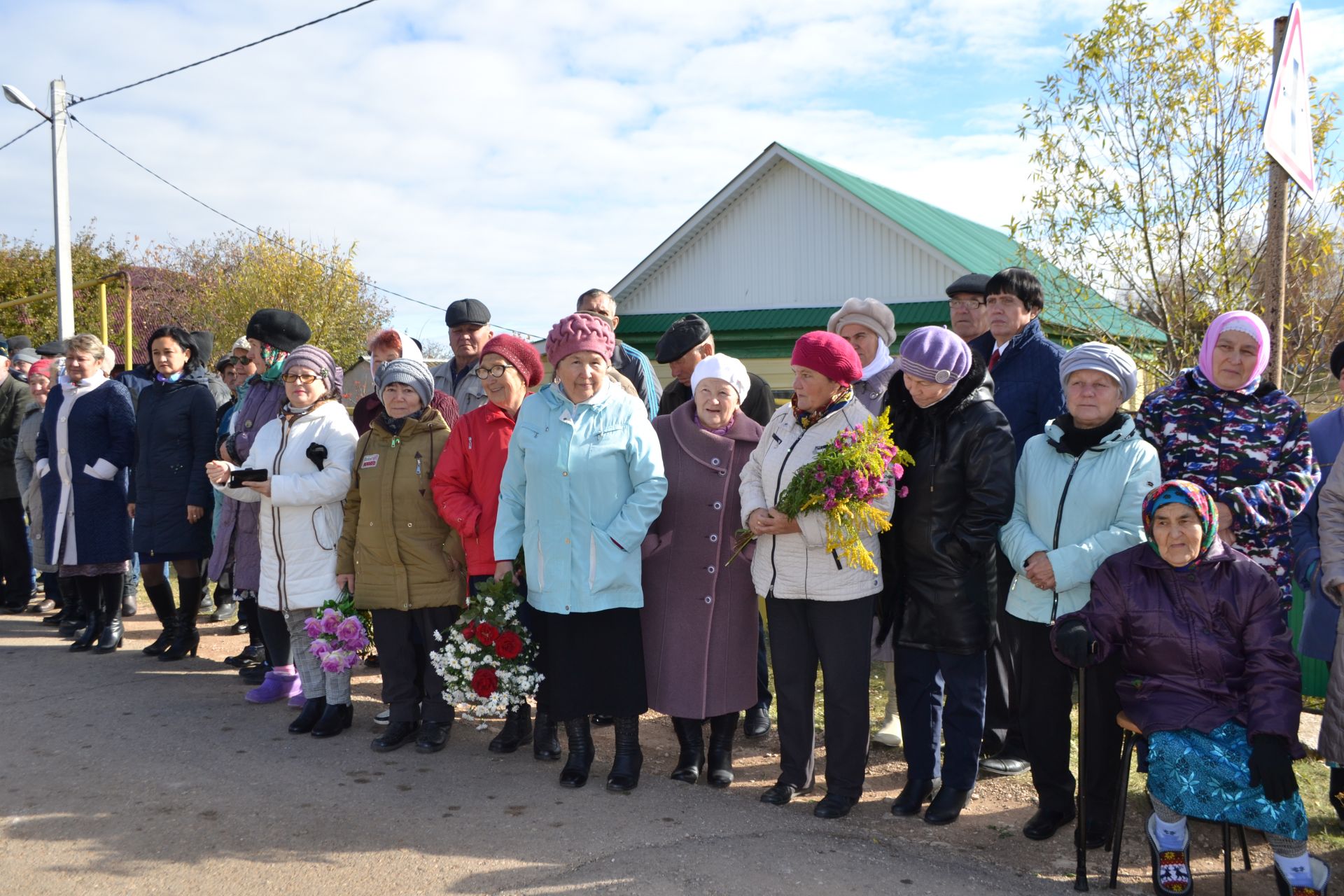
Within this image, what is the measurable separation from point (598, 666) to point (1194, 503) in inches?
102

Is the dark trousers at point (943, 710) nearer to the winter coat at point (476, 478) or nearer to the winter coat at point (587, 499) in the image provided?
the winter coat at point (587, 499)

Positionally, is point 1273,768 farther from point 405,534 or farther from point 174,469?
point 174,469

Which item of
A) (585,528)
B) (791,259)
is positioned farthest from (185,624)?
(791,259)

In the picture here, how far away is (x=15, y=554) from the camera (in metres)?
9.30

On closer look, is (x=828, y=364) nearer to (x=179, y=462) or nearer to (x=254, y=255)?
(x=179, y=462)

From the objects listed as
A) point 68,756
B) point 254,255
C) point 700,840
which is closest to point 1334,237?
point 700,840

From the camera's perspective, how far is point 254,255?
107ft

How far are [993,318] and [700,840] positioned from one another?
9.57 ft

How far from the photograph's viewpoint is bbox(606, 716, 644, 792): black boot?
4699 millimetres

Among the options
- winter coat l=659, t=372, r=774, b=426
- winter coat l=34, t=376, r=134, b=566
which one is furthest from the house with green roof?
winter coat l=34, t=376, r=134, b=566

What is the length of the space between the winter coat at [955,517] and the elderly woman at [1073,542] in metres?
0.15

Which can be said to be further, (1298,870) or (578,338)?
(578,338)

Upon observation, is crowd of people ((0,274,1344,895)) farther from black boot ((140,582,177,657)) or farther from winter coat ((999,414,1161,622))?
black boot ((140,582,177,657))

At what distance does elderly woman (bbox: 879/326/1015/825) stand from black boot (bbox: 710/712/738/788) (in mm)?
809
